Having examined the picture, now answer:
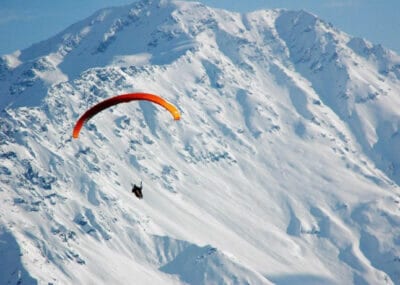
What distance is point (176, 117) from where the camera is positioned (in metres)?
121

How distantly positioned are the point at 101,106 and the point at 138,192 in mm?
12225

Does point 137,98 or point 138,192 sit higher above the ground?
point 137,98

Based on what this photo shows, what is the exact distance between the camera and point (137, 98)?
118m

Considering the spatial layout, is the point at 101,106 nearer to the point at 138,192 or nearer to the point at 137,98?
the point at 137,98

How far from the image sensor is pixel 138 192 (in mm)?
118812

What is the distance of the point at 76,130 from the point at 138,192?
38.1 ft

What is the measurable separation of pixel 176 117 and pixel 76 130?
13.2 m

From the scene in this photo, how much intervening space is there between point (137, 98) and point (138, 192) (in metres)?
12.2

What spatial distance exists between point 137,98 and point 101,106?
16.1 ft

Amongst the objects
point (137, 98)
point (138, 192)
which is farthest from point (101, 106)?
point (138, 192)

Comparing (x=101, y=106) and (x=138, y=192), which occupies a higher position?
(x=101, y=106)

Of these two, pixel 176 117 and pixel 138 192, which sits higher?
pixel 176 117

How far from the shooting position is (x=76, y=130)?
120m
